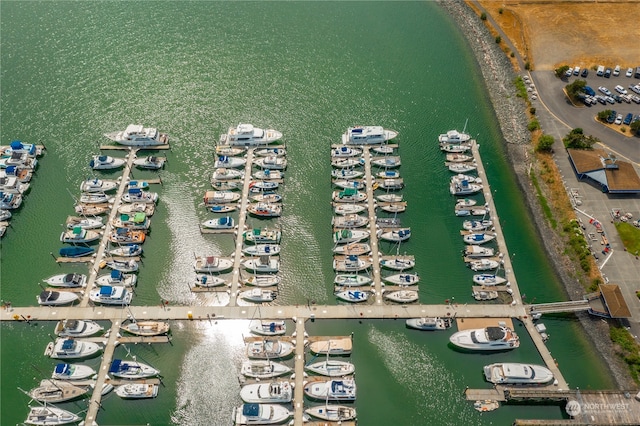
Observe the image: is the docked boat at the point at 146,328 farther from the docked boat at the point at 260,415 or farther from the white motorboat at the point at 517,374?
the white motorboat at the point at 517,374

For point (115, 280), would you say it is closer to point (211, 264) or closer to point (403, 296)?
point (211, 264)

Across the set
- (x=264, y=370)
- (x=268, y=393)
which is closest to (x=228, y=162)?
(x=264, y=370)

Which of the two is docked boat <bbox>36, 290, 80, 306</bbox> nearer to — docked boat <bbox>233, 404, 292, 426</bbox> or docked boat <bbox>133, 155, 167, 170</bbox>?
docked boat <bbox>133, 155, 167, 170</bbox>

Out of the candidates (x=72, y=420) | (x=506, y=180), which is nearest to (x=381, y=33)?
(x=506, y=180)

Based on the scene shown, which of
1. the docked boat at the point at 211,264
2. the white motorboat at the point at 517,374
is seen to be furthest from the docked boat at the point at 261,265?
the white motorboat at the point at 517,374

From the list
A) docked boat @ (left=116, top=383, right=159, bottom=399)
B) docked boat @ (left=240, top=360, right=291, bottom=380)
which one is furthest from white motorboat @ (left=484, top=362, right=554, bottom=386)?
docked boat @ (left=116, top=383, right=159, bottom=399)

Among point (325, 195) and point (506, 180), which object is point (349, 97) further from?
point (506, 180)
